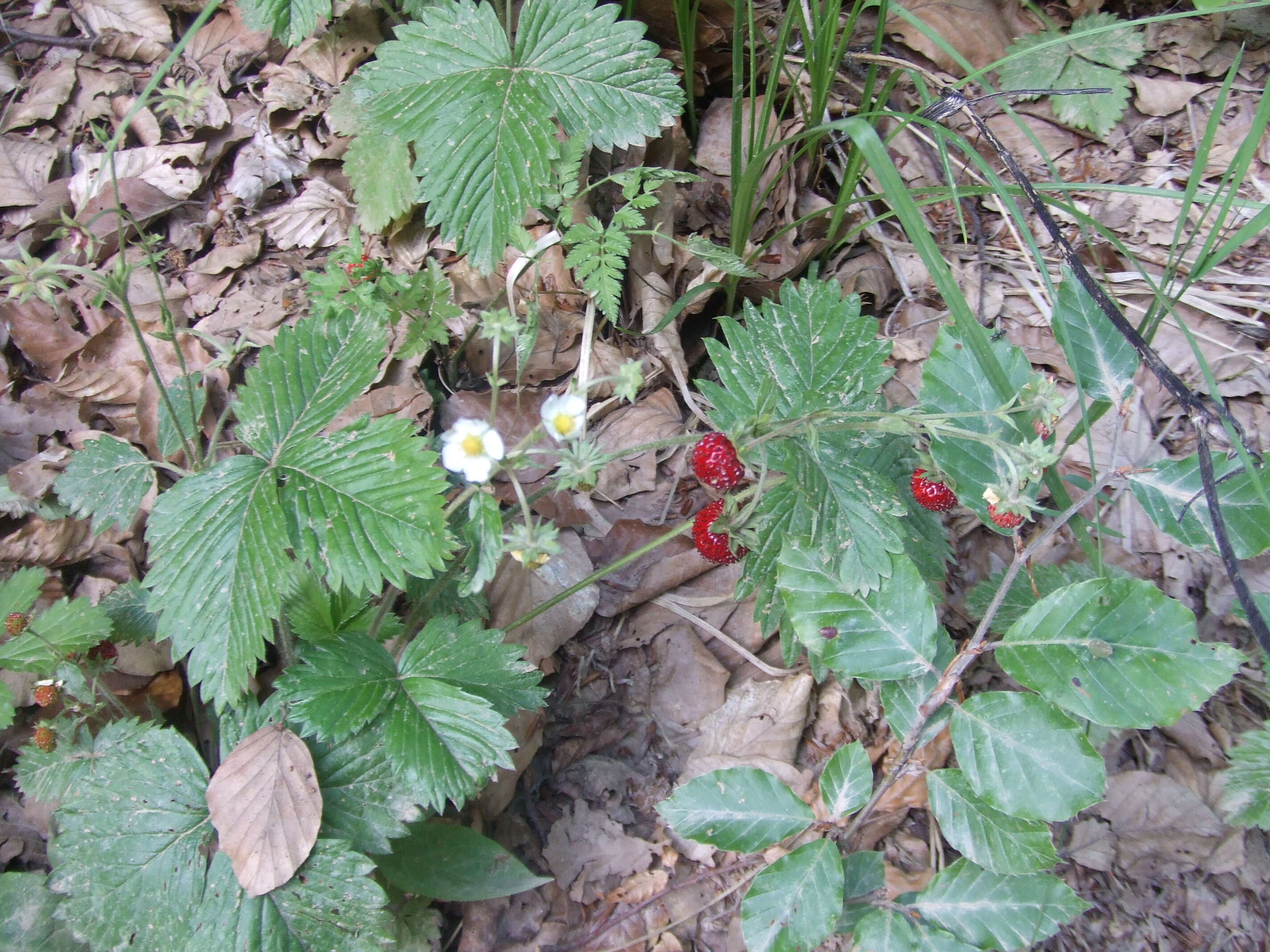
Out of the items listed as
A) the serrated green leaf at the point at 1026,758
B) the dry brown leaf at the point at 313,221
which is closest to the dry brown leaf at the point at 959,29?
the dry brown leaf at the point at 313,221

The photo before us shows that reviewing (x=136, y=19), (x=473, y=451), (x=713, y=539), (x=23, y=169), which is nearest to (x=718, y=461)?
(x=713, y=539)

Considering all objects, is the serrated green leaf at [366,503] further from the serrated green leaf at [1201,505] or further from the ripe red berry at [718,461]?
the serrated green leaf at [1201,505]

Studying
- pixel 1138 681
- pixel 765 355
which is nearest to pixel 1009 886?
pixel 1138 681

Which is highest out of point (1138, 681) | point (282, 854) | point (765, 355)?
point (765, 355)

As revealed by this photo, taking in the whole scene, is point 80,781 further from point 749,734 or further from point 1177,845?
point 1177,845

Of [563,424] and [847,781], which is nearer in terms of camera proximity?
[563,424]

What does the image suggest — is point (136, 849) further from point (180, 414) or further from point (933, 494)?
point (933, 494)
